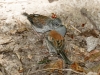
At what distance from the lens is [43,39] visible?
7660 mm

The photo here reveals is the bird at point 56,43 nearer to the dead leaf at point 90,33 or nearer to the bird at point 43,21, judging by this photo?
the bird at point 43,21

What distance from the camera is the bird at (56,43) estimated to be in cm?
706

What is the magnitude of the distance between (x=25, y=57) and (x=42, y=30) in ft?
3.53

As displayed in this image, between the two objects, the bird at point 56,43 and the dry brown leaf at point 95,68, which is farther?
the bird at point 56,43

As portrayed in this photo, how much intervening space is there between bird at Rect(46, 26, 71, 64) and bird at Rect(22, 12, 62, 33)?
32 cm

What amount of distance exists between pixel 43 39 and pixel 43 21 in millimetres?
559

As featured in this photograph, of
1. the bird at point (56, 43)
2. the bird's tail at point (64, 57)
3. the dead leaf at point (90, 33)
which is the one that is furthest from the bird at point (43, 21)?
the bird's tail at point (64, 57)

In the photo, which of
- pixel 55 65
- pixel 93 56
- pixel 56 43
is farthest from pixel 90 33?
pixel 55 65

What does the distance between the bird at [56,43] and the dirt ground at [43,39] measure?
0.36 ft

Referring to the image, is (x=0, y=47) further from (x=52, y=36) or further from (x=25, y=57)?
(x=52, y=36)

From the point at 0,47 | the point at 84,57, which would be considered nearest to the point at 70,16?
the point at 84,57

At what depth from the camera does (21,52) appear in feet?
23.6

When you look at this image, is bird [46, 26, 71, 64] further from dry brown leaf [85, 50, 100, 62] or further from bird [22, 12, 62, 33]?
dry brown leaf [85, 50, 100, 62]

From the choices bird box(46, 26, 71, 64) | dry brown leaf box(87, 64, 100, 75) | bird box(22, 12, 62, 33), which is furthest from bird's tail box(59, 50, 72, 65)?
bird box(22, 12, 62, 33)
